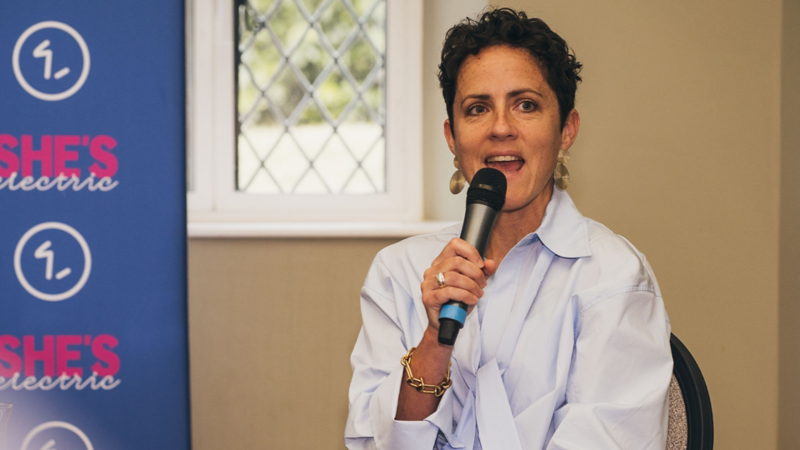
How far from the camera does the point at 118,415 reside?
1.58m

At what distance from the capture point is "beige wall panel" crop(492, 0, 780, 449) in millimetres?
2105

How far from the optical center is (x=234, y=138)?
242 cm

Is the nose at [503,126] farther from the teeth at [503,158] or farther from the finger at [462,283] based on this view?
the finger at [462,283]

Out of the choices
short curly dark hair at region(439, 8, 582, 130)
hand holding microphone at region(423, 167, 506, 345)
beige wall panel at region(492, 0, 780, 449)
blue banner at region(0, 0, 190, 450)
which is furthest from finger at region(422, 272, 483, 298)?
beige wall panel at region(492, 0, 780, 449)

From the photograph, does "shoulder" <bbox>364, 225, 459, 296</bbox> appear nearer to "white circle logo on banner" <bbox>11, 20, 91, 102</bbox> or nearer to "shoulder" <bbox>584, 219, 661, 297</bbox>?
"shoulder" <bbox>584, 219, 661, 297</bbox>

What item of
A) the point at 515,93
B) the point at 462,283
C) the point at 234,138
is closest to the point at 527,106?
the point at 515,93

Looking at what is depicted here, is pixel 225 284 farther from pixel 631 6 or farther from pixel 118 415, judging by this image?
pixel 631 6

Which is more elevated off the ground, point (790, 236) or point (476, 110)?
point (476, 110)

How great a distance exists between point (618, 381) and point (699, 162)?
138cm

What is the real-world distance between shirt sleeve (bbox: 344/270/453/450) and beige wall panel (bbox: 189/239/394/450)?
86 cm

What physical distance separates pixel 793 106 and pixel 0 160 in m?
2.30

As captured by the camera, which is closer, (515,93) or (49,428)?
(515,93)

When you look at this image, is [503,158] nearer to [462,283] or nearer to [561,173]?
[561,173]

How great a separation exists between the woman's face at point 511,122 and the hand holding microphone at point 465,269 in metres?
0.18
